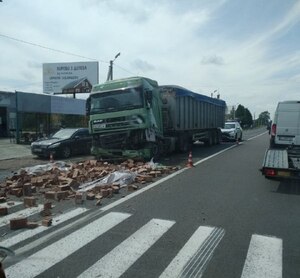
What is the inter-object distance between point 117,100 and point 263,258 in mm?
11571

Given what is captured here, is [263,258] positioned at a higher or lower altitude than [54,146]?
lower

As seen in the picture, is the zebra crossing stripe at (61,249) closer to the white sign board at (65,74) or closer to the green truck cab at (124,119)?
the green truck cab at (124,119)

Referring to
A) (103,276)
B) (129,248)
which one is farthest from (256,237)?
(103,276)

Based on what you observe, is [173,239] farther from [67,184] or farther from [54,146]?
[54,146]

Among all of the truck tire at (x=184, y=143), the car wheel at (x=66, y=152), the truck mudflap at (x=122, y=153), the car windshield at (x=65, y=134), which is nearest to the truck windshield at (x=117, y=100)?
the truck mudflap at (x=122, y=153)

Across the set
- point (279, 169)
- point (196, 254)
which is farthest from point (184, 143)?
point (196, 254)

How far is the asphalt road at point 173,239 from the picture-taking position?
4.79 metres

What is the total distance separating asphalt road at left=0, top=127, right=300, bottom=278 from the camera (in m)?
4.79

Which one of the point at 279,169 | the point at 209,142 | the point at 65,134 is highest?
the point at 65,134

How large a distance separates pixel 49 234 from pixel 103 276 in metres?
1.91

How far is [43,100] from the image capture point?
3203cm

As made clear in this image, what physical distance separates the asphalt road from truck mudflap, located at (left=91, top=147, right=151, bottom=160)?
19.9 ft

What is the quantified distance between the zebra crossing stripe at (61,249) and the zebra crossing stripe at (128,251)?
527 millimetres

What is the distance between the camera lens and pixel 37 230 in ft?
20.9
